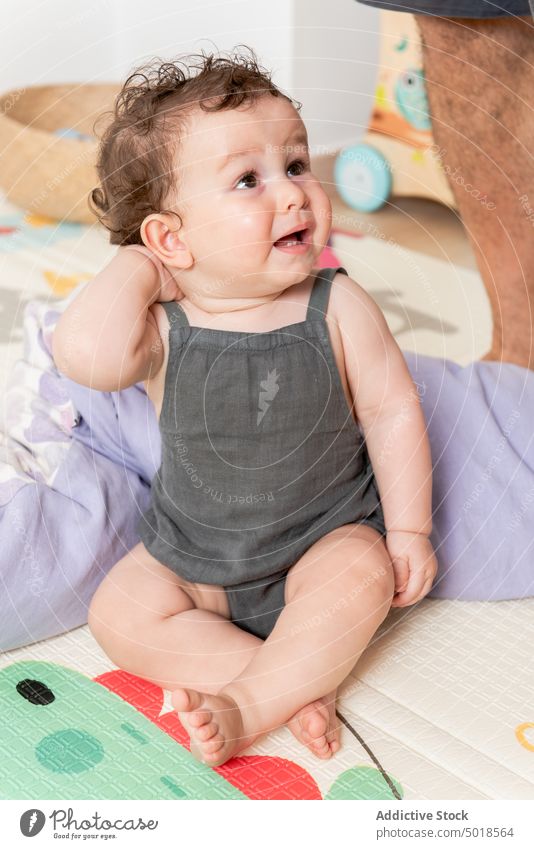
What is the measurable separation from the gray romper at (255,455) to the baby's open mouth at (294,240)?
48 mm

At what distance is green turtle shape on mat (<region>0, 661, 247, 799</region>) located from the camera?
2.09 feet

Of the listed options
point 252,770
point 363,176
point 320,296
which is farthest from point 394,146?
point 252,770

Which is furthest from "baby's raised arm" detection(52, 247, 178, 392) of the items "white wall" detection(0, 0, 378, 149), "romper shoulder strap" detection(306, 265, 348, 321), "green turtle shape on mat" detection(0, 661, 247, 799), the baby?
"white wall" detection(0, 0, 378, 149)

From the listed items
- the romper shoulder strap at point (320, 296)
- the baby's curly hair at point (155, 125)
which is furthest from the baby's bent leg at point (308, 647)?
the baby's curly hair at point (155, 125)

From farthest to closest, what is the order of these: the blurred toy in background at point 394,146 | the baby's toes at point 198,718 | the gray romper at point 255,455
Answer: the blurred toy in background at point 394,146 → the gray romper at point 255,455 → the baby's toes at point 198,718

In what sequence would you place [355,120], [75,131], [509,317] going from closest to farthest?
[509,317] < [75,131] < [355,120]

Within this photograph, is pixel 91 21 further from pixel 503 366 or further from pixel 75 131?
pixel 503 366

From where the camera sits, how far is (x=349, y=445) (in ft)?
2.51

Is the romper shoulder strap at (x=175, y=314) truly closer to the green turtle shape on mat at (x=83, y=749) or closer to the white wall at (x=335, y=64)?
the green turtle shape on mat at (x=83, y=749)

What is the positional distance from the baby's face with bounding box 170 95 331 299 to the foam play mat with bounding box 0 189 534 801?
27 centimetres

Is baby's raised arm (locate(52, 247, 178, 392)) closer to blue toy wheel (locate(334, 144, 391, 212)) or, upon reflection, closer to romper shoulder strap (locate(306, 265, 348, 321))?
romper shoulder strap (locate(306, 265, 348, 321))

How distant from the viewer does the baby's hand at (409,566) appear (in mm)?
748

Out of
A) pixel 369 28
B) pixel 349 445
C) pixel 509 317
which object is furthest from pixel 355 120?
pixel 349 445
